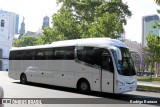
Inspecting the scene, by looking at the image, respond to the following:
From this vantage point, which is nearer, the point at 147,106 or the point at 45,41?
the point at 147,106

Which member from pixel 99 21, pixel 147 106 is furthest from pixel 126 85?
pixel 99 21

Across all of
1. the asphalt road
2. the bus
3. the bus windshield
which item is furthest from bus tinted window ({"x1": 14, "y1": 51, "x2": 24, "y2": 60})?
the bus windshield

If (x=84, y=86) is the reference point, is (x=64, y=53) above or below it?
above

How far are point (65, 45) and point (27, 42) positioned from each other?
86.8 meters

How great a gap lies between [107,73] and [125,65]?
44.2 inches

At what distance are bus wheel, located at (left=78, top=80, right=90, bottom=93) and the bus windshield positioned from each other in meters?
2.46

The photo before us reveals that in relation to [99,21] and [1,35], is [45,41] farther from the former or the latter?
[1,35]

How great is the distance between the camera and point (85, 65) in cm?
1739

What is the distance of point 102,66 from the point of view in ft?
53.5

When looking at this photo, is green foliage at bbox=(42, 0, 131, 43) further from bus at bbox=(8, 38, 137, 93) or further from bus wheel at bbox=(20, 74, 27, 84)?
bus at bbox=(8, 38, 137, 93)

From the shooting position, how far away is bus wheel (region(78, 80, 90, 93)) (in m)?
17.1

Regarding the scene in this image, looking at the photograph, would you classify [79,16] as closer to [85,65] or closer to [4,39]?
[85,65]

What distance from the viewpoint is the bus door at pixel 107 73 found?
15.7 meters

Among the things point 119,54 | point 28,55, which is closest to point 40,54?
point 28,55
